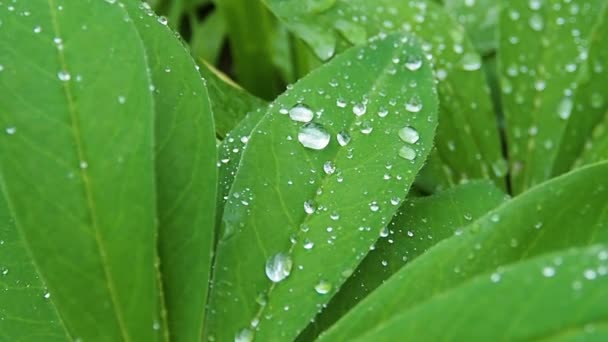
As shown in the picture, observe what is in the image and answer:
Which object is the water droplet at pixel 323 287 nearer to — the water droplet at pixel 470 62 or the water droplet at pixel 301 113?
the water droplet at pixel 301 113

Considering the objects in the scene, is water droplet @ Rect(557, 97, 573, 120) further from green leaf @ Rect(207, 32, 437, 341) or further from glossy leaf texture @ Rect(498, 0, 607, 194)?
green leaf @ Rect(207, 32, 437, 341)

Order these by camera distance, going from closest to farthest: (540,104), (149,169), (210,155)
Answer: (149,169)
(210,155)
(540,104)

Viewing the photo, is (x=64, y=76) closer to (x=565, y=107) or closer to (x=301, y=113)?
(x=301, y=113)

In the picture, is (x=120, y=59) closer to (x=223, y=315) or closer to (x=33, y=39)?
(x=33, y=39)

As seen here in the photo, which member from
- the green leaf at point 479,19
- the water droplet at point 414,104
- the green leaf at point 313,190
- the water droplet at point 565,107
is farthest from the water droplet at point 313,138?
the green leaf at point 479,19

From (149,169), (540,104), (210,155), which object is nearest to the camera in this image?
(149,169)

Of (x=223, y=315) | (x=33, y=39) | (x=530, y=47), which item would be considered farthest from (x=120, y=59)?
(x=530, y=47)
